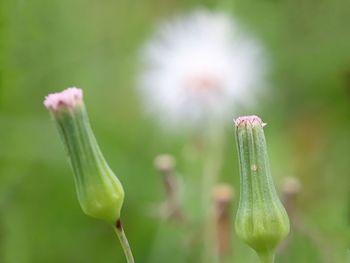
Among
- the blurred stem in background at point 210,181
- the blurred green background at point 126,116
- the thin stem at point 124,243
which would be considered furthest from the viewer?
the blurred green background at point 126,116

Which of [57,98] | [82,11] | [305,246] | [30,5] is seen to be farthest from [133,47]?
[57,98]

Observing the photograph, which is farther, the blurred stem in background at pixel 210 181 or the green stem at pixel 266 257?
the blurred stem in background at pixel 210 181

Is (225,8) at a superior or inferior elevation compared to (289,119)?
superior

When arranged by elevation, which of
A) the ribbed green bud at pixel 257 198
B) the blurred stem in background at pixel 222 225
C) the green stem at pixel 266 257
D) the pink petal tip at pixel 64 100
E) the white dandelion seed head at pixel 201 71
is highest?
the white dandelion seed head at pixel 201 71

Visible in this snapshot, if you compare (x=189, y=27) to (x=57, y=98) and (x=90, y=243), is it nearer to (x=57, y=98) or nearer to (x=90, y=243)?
(x=90, y=243)

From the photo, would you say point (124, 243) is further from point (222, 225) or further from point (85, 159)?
point (222, 225)

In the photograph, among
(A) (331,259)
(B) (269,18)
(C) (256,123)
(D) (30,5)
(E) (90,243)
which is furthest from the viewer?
(B) (269,18)

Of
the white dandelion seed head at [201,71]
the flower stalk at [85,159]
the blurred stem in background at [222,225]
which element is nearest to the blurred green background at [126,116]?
the white dandelion seed head at [201,71]

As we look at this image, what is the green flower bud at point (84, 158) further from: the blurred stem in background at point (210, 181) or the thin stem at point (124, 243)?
the blurred stem in background at point (210, 181)

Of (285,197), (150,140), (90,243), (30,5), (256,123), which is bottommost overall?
(256,123)
